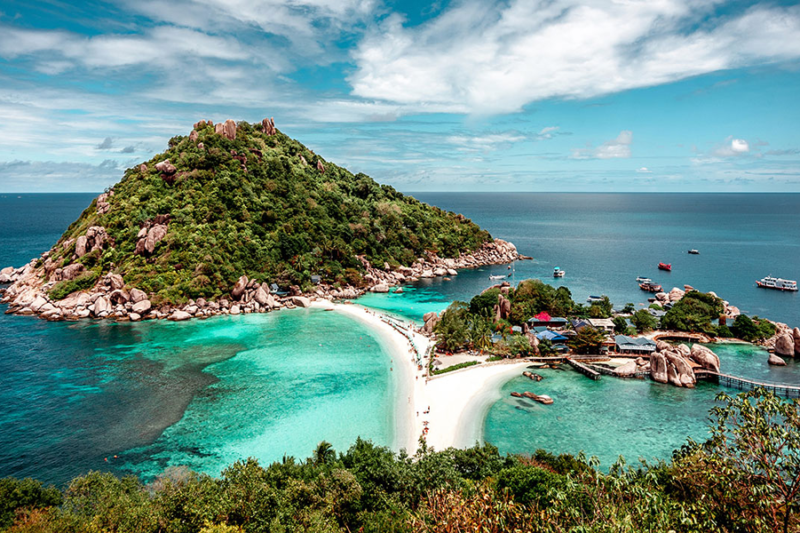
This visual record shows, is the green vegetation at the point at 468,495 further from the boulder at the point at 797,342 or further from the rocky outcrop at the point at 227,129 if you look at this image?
the rocky outcrop at the point at 227,129

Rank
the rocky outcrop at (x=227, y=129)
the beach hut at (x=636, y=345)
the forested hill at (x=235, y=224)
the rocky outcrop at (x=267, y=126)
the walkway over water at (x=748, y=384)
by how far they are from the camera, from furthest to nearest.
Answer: the rocky outcrop at (x=267, y=126), the rocky outcrop at (x=227, y=129), the forested hill at (x=235, y=224), the beach hut at (x=636, y=345), the walkway over water at (x=748, y=384)

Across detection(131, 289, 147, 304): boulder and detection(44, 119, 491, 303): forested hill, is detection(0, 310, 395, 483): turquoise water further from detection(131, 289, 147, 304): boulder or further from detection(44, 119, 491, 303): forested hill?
detection(44, 119, 491, 303): forested hill

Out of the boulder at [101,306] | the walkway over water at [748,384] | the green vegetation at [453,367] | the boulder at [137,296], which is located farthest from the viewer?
the boulder at [137,296]

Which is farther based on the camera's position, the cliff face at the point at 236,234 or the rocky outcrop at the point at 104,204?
the rocky outcrop at the point at 104,204

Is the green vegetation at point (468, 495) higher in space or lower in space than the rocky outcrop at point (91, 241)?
lower

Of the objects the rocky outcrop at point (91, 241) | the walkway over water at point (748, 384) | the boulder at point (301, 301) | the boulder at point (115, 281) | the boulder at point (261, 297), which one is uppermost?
the rocky outcrop at point (91, 241)

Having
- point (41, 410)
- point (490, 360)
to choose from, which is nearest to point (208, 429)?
point (41, 410)

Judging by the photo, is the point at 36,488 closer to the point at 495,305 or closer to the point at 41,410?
the point at 41,410

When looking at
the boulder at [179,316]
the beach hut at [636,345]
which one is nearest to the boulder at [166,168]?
the boulder at [179,316]
